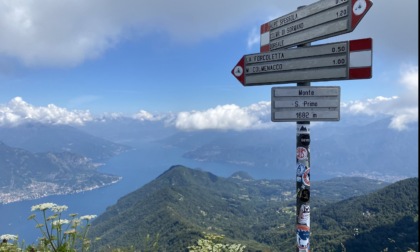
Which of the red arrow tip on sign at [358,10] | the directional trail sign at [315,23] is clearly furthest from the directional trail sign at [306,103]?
the red arrow tip on sign at [358,10]

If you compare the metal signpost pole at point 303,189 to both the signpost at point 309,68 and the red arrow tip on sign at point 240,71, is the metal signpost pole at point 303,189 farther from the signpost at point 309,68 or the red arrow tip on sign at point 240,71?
the red arrow tip on sign at point 240,71

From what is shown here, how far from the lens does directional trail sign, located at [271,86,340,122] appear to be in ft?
11.2

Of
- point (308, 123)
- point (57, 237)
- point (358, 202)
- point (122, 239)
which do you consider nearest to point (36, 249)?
point (57, 237)

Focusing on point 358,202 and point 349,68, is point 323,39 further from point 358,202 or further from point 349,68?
point 358,202

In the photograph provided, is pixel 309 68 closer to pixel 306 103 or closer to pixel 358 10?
pixel 306 103

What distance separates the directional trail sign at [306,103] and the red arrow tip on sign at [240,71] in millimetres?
641

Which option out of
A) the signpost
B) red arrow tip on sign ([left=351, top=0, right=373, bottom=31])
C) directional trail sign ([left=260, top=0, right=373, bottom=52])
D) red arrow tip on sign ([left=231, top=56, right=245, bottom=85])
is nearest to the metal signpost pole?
the signpost

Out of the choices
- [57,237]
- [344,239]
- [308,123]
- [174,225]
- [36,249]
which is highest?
[308,123]

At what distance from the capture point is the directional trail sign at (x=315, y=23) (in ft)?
10.5

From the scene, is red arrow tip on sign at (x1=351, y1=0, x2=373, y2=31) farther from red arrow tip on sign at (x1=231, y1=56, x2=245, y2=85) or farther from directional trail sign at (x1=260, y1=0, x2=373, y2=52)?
red arrow tip on sign at (x1=231, y1=56, x2=245, y2=85)

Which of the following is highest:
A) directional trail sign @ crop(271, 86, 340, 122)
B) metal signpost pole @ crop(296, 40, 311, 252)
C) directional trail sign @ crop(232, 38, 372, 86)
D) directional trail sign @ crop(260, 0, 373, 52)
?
directional trail sign @ crop(260, 0, 373, 52)

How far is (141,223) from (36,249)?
192548 millimetres

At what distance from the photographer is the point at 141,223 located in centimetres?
18338

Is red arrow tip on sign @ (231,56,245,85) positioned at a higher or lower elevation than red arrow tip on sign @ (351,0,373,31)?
lower
